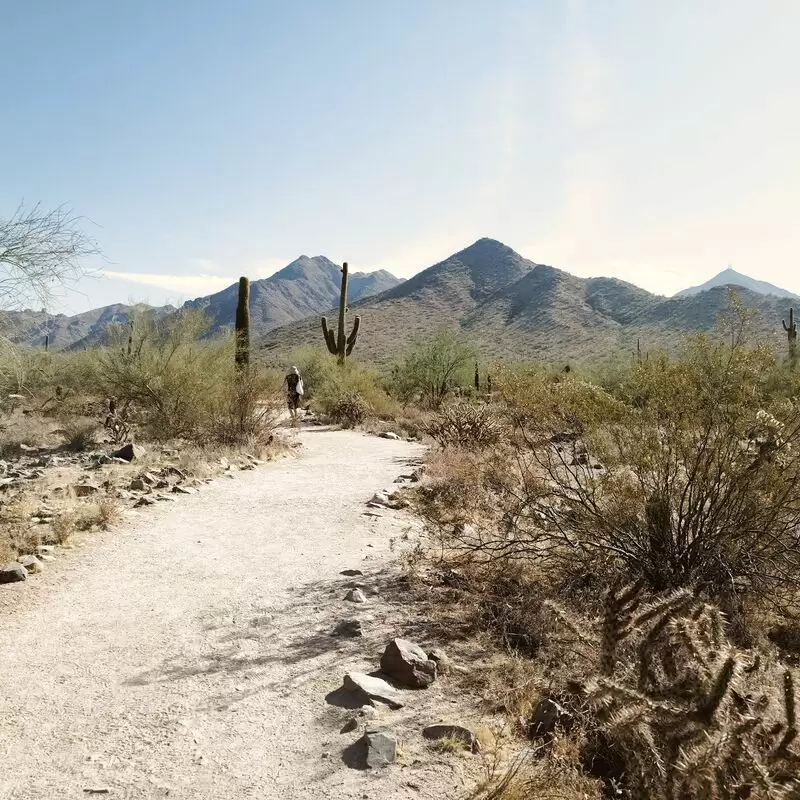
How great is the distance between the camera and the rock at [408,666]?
3832mm

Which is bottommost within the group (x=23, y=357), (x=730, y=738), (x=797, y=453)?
(x=730, y=738)

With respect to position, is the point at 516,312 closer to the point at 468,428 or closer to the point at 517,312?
the point at 517,312

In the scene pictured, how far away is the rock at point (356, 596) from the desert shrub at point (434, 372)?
59.4 ft

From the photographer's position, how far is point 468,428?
12812 mm

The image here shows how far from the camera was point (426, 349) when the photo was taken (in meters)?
25.3

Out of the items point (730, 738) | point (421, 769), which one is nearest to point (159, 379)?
point (421, 769)

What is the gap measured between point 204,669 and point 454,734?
1.80 m

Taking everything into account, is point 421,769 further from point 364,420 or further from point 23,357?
point 364,420

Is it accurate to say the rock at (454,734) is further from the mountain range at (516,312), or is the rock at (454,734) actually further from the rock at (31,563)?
the mountain range at (516,312)

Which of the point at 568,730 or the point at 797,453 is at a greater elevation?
the point at 797,453

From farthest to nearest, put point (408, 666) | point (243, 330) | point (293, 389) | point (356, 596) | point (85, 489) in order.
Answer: point (293, 389) → point (243, 330) → point (85, 489) → point (356, 596) → point (408, 666)

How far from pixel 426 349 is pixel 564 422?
66.1 ft

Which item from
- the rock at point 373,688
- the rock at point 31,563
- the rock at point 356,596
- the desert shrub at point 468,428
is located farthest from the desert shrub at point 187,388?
the rock at point 373,688

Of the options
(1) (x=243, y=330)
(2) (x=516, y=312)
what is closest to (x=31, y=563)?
(1) (x=243, y=330)
